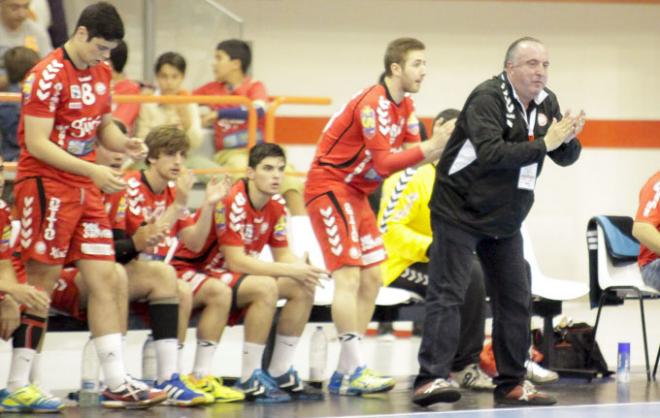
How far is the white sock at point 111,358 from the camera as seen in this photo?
5871 millimetres

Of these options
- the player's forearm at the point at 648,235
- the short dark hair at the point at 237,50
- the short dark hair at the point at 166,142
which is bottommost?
the player's forearm at the point at 648,235

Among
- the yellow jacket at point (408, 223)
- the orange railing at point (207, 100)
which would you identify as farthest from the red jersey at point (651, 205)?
the orange railing at point (207, 100)

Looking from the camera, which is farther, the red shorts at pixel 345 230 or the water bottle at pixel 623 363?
the water bottle at pixel 623 363

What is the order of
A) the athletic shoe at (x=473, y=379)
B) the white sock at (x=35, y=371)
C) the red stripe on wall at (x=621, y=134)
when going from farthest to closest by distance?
1. the red stripe on wall at (x=621, y=134)
2. the athletic shoe at (x=473, y=379)
3. the white sock at (x=35, y=371)

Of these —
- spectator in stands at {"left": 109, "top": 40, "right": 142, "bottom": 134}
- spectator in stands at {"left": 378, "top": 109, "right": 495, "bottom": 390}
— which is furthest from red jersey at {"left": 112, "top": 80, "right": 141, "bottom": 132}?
spectator in stands at {"left": 378, "top": 109, "right": 495, "bottom": 390}

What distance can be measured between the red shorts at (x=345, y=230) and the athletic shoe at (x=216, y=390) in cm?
84

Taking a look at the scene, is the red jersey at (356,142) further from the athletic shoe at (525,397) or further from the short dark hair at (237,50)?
the short dark hair at (237,50)

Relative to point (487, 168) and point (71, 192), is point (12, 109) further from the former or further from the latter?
point (487, 168)

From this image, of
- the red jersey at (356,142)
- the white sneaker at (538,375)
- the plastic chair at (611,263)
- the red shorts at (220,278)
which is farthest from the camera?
the plastic chair at (611,263)

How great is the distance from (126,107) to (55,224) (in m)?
3.32

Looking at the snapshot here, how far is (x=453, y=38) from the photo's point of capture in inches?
504

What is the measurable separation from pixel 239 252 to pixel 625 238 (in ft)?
8.26

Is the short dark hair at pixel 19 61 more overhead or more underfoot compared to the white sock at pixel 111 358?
more overhead

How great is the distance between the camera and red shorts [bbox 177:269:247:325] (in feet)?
21.4
